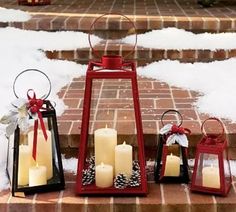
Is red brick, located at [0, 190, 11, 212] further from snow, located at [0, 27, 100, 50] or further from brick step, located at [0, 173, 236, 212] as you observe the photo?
snow, located at [0, 27, 100, 50]

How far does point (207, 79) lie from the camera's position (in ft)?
10.1

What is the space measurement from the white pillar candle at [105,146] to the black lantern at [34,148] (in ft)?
0.47

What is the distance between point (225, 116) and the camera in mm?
2518

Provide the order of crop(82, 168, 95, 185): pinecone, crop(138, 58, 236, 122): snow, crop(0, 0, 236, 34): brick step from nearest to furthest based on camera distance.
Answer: crop(82, 168, 95, 185): pinecone → crop(138, 58, 236, 122): snow → crop(0, 0, 236, 34): brick step

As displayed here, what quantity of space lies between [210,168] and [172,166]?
0.51ft

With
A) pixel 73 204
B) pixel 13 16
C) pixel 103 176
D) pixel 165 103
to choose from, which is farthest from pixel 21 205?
pixel 13 16

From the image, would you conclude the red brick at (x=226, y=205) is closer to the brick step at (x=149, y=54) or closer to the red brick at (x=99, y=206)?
the red brick at (x=99, y=206)

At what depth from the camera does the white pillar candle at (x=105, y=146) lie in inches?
82.7

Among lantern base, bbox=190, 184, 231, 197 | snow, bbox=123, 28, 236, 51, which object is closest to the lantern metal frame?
lantern base, bbox=190, 184, 231, 197

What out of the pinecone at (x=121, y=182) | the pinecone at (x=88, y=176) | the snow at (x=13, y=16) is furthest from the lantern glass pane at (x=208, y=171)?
the snow at (x=13, y=16)

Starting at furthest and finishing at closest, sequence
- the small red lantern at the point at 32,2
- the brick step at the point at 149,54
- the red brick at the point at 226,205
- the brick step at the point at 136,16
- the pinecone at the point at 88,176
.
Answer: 1. the small red lantern at the point at 32,2
2. the brick step at the point at 136,16
3. the brick step at the point at 149,54
4. the pinecone at the point at 88,176
5. the red brick at the point at 226,205

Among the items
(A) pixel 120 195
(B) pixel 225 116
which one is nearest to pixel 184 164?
(A) pixel 120 195

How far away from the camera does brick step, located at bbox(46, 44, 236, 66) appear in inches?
134

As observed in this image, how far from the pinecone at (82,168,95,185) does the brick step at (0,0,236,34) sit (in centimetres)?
171
